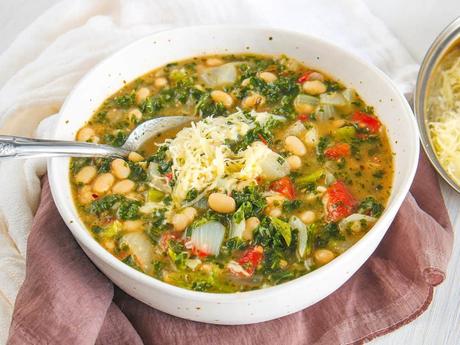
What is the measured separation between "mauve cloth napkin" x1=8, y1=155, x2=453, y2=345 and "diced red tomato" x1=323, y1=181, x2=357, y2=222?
1.47 ft

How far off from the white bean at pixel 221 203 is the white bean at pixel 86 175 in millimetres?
794

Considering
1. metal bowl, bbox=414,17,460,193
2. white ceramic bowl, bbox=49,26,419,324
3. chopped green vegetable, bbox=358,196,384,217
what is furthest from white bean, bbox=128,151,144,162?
metal bowl, bbox=414,17,460,193

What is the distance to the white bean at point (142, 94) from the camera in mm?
4492

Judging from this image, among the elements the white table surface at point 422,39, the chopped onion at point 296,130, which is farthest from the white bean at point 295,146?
the white table surface at point 422,39

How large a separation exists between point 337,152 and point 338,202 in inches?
16.4

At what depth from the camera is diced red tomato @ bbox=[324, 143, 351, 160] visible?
4.00 meters

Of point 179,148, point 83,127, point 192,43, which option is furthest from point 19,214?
point 192,43

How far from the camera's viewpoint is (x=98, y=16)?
539cm

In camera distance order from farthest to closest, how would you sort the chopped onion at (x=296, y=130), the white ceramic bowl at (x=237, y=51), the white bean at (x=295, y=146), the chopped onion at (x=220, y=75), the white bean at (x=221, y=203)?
the chopped onion at (x=220, y=75)
the chopped onion at (x=296, y=130)
the white bean at (x=295, y=146)
the white bean at (x=221, y=203)
the white ceramic bowl at (x=237, y=51)

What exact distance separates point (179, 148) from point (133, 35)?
66.6 inches

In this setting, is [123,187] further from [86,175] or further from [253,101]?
[253,101]

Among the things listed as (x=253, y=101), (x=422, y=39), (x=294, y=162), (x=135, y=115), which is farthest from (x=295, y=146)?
(x=422, y=39)

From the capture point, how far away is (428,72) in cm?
472

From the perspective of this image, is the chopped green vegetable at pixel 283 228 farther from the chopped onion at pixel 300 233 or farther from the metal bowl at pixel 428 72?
the metal bowl at pixel 428 72
